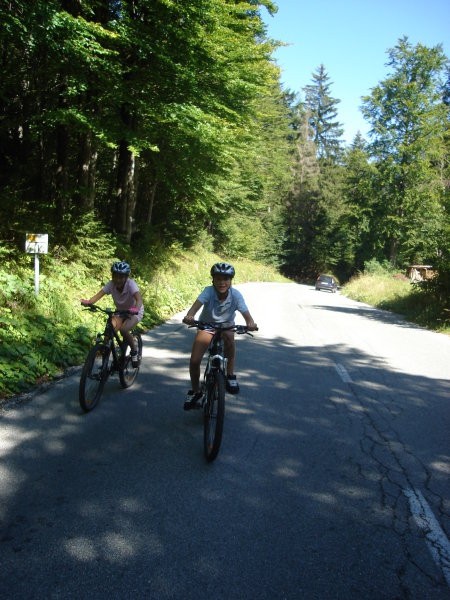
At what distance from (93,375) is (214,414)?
1.90 meters

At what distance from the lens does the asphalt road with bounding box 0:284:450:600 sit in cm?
270

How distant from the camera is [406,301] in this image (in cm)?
2200

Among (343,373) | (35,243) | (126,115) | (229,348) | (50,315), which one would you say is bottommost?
(343,373)

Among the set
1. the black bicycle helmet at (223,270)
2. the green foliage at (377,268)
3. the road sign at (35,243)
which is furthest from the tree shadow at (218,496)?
the green foliage at (377,268)

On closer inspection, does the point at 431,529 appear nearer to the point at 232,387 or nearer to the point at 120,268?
the point at 232,387

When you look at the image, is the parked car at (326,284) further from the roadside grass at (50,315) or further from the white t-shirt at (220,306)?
the white t-shirt at (220,306)

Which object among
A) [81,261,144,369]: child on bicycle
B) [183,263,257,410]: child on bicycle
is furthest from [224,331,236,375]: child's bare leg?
[81,261,144,369]: child on bicycle

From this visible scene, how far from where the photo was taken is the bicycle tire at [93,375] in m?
5.23

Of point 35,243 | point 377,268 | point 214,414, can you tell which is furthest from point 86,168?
point 377,268

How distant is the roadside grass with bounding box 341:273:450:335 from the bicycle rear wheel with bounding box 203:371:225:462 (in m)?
12.4

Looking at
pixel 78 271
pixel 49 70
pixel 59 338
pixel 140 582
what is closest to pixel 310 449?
pixel 140 582

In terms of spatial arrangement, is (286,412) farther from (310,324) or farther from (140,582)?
(310,324)

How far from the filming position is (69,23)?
29.3ft

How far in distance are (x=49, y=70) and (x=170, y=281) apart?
26.7 feet
